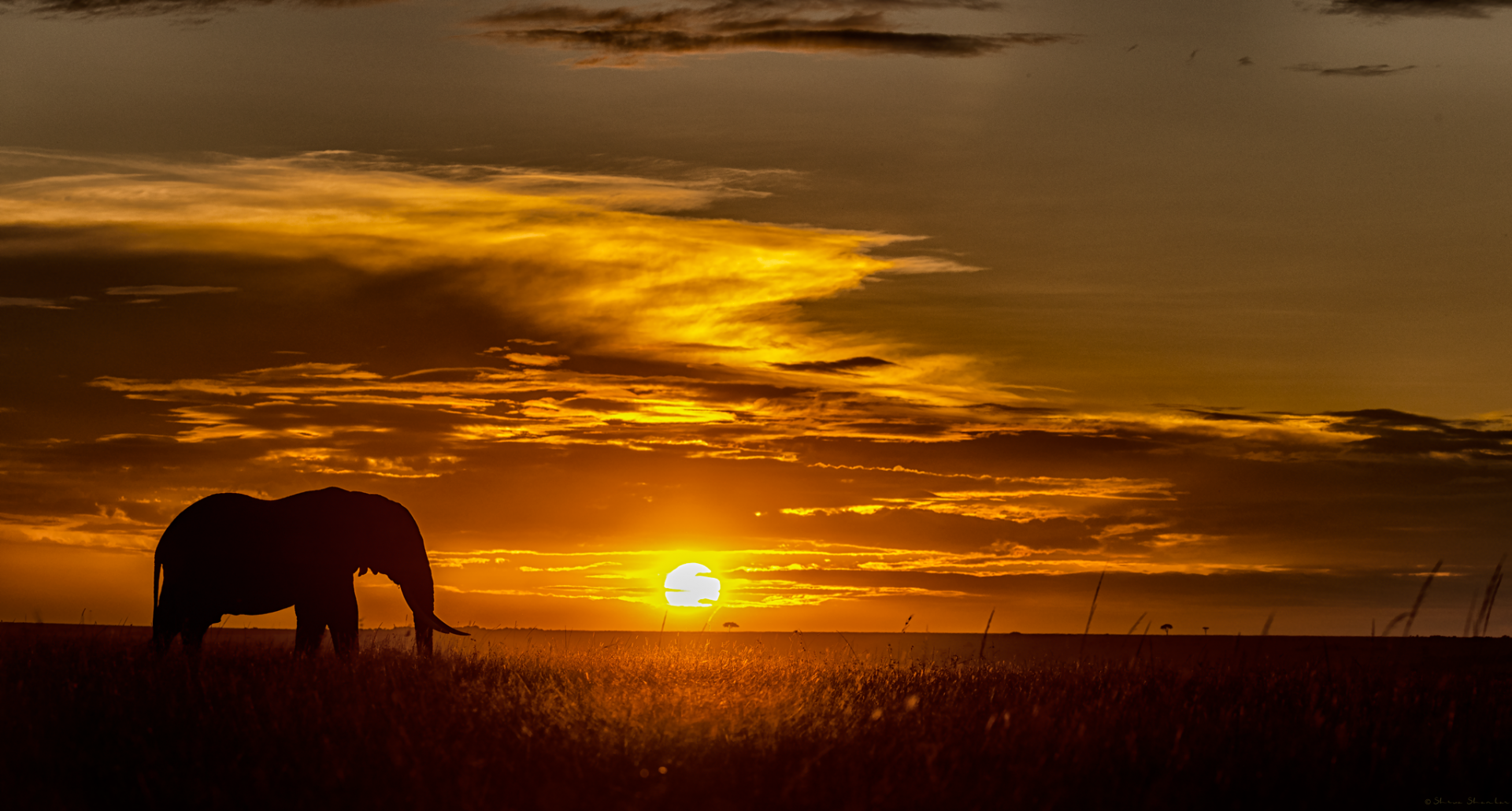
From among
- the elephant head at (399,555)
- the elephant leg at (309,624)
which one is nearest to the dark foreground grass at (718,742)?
the elephant leg at (309,624)

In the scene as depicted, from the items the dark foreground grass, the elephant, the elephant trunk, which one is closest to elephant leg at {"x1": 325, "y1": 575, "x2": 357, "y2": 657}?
the elephant

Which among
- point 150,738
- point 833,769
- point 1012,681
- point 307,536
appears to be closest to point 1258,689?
point 1012,681

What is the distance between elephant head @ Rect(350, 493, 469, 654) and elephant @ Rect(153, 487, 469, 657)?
0.13ft

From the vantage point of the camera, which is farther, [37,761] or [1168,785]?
[37,761]

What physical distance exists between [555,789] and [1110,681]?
7497mm

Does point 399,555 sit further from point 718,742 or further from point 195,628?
point 718,742

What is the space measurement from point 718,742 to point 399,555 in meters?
12.3

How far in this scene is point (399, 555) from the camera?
19859 millimetres

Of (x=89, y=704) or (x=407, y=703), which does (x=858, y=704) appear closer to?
(x=407, y=703)

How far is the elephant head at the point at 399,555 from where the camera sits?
19438 mm

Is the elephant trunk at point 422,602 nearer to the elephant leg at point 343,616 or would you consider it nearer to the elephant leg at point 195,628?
the elephant leg at point 343,616

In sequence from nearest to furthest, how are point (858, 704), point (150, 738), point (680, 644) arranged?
point (150, 738) → point (858, 704) → point (680, 644)

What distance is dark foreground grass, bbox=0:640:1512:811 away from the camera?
790 centimetres

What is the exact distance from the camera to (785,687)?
477 inches
